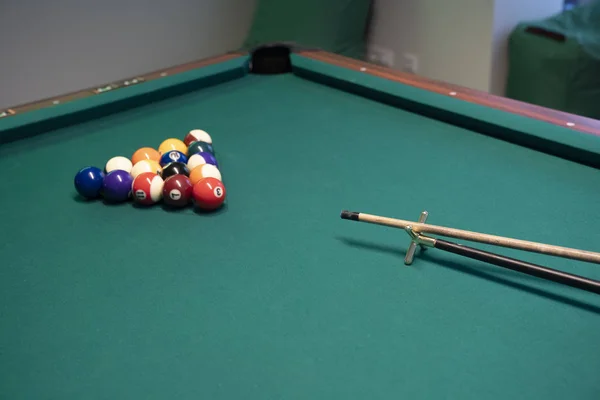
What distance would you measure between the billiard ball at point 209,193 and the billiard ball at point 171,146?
31 centimetres

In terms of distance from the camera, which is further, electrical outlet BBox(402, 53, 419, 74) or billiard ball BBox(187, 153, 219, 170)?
electrical outlet BBox(402, 53, 419, 74)

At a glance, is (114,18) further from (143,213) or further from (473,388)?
(473,388)

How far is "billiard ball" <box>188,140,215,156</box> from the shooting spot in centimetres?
172

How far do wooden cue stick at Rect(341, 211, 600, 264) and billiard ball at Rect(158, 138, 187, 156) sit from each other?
65cm

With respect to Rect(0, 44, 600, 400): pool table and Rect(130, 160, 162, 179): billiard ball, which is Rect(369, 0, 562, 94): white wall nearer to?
Rect(0, 44, 600, 400): pool table

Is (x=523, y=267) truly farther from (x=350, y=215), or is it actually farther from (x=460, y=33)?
(x=460, y=33)

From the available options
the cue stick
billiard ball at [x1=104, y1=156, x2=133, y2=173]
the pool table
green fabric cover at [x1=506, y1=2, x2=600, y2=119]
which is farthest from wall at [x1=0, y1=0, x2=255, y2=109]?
the cue stick

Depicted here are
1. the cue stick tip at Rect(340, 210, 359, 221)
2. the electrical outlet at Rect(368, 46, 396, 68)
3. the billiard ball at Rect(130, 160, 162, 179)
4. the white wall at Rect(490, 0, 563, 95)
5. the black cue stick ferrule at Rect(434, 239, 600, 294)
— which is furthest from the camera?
the electrical outlet at Rect(368, 46, 396, 68)

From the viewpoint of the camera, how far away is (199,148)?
1.72 metres

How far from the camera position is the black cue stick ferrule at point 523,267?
110 cm

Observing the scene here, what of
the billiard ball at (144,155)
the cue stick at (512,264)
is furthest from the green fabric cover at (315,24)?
the cue stick at (512,264)

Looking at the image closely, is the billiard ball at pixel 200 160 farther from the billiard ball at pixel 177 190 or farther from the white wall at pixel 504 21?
the white wall at pixel 504 21

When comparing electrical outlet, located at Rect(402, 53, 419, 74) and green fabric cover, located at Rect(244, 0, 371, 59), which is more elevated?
green fabric cover, located at Rect(244, 0, 371, 59)

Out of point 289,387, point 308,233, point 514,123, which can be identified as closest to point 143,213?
point 308,233
